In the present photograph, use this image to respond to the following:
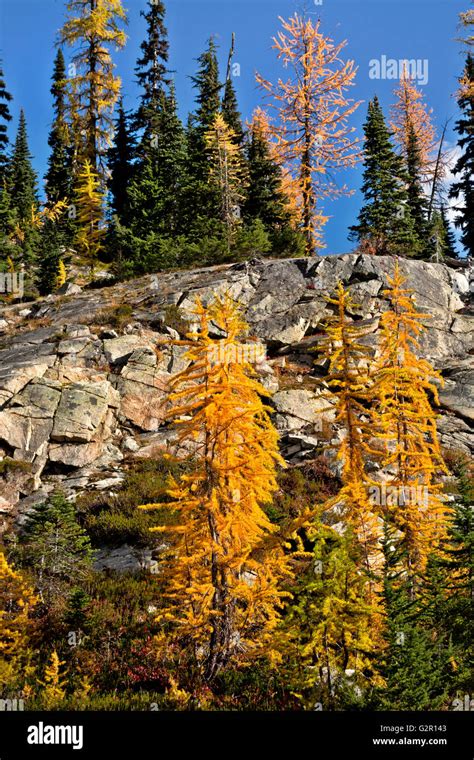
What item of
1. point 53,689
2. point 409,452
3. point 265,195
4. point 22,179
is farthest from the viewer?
point 22,179

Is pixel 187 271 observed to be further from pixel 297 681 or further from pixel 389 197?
pixel 297 681

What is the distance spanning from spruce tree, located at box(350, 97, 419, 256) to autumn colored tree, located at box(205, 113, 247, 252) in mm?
7584

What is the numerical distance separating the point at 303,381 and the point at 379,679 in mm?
12725

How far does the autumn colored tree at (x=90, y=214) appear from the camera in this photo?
1155 inches

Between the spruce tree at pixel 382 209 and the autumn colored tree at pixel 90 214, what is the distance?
626 inches

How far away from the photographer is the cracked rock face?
14.5 metres

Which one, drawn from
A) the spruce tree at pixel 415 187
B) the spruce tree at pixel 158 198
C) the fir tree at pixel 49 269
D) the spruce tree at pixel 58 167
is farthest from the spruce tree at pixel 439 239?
the spruce tree at pixel 58 167

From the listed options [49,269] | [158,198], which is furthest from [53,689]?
[158,198]

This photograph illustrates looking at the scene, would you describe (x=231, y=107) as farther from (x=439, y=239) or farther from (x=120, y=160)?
(x=439, y=239)

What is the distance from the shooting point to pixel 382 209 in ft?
90.9

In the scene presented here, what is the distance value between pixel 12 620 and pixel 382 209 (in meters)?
26.9

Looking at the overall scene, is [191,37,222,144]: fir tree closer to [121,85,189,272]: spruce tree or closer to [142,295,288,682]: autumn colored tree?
[121,85,189,272]: spruce tree

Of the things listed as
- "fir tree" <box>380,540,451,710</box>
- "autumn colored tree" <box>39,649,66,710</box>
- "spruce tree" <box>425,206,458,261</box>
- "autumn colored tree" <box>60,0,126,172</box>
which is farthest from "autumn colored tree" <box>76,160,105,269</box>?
"fir tree" <box>380,540,451,710</box>

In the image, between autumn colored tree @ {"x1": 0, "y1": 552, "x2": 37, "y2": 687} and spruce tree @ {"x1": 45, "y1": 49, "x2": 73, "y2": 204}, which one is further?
spruce tree @ {"x1": 45, "y1": 49, "x2": 73, "y2": 204}
